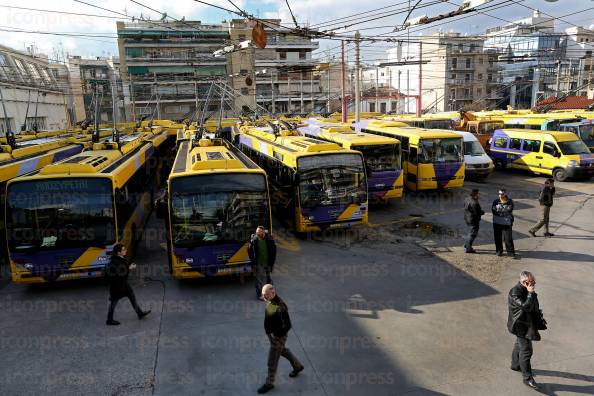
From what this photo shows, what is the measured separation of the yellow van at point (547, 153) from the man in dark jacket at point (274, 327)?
1827 centimetres

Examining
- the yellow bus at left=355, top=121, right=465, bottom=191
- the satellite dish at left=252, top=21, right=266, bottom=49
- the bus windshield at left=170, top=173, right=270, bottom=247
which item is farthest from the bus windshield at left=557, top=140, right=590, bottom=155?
the bus windshield at left=170, top=173, right=270, bottom=247

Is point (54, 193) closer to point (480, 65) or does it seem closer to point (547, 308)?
point (547, 308)

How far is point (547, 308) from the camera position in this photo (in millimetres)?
8250

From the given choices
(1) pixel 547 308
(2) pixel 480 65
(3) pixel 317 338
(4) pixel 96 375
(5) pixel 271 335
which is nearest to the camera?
(5) pixel 271 335

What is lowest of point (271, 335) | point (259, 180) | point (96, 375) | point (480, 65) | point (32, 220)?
point (96, 375)

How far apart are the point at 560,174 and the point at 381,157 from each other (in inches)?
392

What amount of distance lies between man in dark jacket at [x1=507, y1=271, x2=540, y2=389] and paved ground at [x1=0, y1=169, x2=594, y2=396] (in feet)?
1.00

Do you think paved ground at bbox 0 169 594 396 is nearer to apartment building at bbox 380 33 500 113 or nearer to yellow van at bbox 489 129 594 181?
yellow van at bbox 489 129 594 181

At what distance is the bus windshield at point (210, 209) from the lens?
911cm

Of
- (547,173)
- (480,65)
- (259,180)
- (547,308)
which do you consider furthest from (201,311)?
(480,65)

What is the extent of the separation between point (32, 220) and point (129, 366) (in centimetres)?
410

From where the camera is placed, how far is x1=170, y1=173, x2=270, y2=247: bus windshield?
9.11 m

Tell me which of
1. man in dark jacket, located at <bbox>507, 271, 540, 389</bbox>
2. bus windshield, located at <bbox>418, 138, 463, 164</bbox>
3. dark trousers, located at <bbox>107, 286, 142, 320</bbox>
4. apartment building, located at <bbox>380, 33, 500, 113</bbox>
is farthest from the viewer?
apartment building, located at <bbox>380, 33, 500, 113</bbox>

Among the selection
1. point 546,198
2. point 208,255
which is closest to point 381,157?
point 546,198
